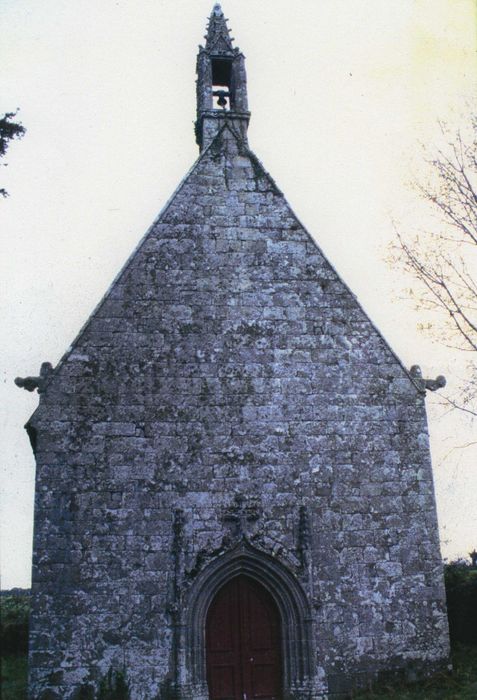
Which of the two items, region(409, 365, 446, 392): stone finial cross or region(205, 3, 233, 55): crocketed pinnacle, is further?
region(205, 3, 233, 55): crocketed pinnacle

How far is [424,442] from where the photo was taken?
11352 millimetres

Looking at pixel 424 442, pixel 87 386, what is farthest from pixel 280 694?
pixel 87 386

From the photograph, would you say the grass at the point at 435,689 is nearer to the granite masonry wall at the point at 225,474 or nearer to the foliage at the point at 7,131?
the granite masonry wall at the point at 225,474

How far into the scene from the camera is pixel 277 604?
10.4m

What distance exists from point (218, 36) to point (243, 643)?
40.1ft

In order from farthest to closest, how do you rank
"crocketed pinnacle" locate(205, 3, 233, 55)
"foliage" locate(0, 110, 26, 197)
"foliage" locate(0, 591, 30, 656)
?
"foliage" locate(0, 591, 30, 656) < "crocketed pinnacle" locate(205, 3, 233, 55) < "foliage" locate(0, 110, 26, 197)

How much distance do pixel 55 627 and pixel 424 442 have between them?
6.28 m

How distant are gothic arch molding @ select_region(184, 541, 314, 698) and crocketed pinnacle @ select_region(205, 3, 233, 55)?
10448mm

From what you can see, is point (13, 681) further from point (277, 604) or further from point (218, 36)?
point (218, 36)

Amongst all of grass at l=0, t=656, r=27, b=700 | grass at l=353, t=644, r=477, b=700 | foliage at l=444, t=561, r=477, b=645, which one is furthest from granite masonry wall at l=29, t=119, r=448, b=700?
foliage at l=444, t=561, r=477, b=645

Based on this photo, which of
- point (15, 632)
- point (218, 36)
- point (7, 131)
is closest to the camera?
point (7, 131)

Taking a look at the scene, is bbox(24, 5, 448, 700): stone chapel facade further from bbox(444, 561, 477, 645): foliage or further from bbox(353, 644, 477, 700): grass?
bbox(444, 561, 477, 645): foliage

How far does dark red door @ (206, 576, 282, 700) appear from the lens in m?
10.1

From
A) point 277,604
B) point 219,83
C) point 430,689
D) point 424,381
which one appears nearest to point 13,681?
point 277,604
